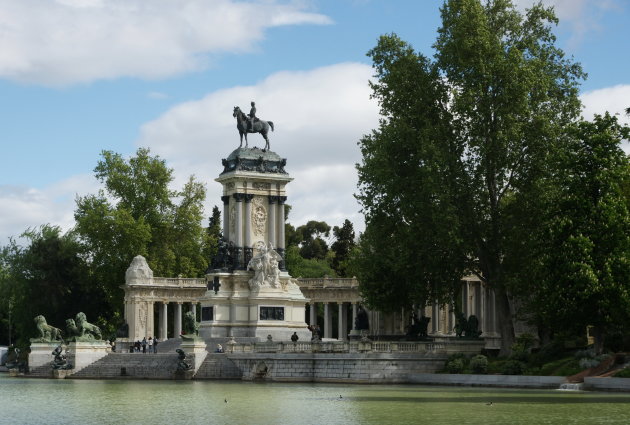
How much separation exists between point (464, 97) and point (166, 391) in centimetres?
2042

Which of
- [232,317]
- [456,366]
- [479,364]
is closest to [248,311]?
[232,317]

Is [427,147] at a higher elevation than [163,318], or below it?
higher

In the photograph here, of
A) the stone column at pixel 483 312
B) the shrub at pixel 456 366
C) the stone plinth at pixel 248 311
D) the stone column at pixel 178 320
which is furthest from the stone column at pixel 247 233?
the shrub at pixel 456 366

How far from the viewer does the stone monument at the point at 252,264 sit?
240 ft

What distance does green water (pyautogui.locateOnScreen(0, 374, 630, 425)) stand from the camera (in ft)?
112

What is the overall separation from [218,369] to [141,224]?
30508 mm

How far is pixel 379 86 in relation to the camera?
209ft

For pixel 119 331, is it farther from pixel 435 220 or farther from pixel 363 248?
pixel 435 220

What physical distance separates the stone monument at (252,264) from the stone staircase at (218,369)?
28.1ft

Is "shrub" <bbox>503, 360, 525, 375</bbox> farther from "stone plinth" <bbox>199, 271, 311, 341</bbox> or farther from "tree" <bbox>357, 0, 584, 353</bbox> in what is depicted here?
"stone plinth" <bbox>199, 271, 311, 341</bbox>

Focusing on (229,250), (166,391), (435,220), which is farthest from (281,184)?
(166,391)

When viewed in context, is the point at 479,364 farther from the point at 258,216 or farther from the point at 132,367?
the point at 258,216

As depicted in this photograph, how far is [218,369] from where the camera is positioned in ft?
204

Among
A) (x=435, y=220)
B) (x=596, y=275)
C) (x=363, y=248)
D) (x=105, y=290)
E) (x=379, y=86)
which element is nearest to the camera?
(x=596, y=275)
